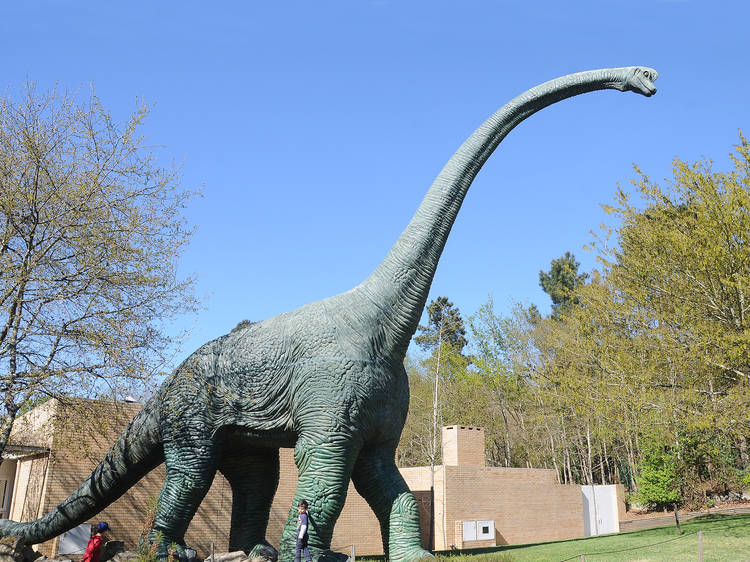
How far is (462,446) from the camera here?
20.5 m

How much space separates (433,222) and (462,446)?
50.0ft

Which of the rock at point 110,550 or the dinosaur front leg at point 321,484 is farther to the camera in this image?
the rock at point 110,550

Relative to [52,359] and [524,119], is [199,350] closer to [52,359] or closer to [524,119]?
[52,359]

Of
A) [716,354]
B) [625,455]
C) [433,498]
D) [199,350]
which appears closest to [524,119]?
[199,350]

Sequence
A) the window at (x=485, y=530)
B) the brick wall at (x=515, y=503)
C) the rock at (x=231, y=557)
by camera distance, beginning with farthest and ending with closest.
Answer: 1. the window at (x=485, y=530)
2. the brick wall at (x=515, y=503)
3. the rock at (x=231, y=557)

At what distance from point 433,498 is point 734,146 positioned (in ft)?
41.2

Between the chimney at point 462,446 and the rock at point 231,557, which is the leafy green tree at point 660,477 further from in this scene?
the rock at point 231,557

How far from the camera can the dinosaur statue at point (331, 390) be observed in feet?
18.9

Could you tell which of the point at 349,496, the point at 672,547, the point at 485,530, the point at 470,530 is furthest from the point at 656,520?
the point at 349,496

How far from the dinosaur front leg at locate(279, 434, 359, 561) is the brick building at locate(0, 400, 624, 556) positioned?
3.28 metres

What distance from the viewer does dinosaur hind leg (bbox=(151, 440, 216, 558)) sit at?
6.52m

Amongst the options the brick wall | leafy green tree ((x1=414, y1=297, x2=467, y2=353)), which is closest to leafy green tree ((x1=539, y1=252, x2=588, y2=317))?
leafy green tree ((x1=414, y1=297, x2=467, y2=353))

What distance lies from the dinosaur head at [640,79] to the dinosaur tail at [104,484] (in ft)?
19.6

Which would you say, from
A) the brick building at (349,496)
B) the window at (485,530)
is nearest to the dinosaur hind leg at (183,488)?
the brick building at (349,496)
